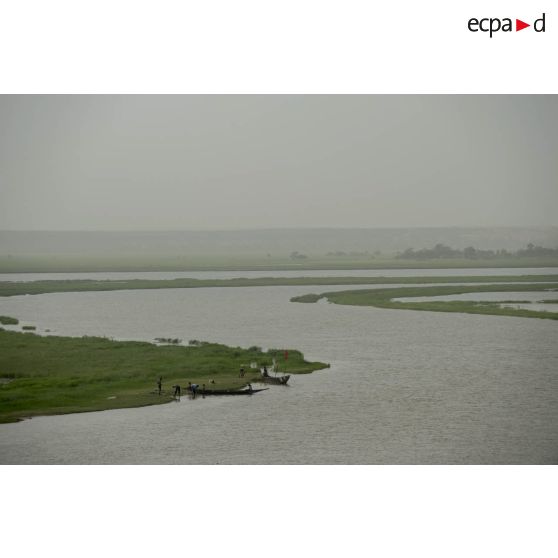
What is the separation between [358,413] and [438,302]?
49.5 metres

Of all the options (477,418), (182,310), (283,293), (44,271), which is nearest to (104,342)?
(477,418)

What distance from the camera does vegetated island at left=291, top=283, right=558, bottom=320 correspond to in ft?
234

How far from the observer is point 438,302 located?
82.3 metres

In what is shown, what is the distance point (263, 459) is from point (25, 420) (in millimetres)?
10064

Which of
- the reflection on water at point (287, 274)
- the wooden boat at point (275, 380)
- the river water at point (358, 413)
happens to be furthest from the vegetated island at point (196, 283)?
the wooden boat at point (275, 380)

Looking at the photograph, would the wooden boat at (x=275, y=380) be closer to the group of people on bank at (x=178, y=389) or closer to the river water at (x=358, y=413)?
the river water at (x=358, y=413)

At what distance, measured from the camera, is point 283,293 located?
109062 millimetres

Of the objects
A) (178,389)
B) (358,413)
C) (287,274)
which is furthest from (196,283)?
(358,413)

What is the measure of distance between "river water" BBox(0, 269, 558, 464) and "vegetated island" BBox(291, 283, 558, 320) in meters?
6.91

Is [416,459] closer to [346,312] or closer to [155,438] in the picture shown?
[155,438]

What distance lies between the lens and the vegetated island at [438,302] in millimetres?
71181

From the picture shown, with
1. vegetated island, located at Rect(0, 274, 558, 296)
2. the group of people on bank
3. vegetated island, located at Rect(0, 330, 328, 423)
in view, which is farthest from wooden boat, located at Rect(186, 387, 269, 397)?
vegetated island, located at Rect(0, 274, 558, 296)

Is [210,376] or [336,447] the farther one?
[210,376]

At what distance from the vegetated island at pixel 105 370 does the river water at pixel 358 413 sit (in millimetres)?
1617
